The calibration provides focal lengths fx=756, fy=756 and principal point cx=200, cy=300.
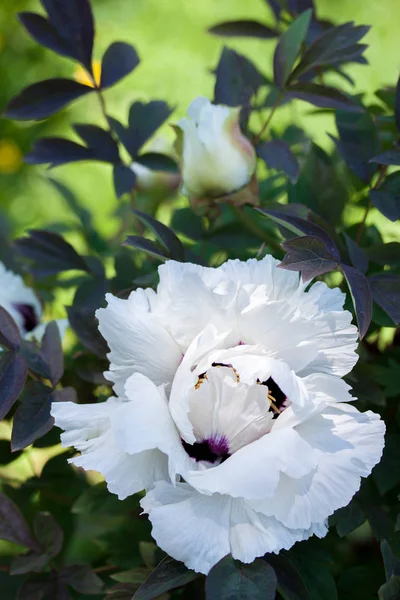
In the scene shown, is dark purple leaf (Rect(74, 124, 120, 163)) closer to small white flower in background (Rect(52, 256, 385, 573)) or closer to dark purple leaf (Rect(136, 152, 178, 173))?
dark purple leaf (Rect(136, 152, 178, 173))

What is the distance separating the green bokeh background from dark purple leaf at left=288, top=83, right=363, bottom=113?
0.95m

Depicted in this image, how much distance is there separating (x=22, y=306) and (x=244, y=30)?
34 cm

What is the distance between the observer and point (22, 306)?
0.63 m

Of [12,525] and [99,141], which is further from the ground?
[99,141]

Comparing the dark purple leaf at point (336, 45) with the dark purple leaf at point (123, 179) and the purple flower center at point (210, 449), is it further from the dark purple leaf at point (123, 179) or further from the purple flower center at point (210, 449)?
the purple flower center at point (210, 449)

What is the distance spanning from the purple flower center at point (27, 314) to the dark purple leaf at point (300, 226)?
0.25 m

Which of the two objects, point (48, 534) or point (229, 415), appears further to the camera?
point (48, 534)

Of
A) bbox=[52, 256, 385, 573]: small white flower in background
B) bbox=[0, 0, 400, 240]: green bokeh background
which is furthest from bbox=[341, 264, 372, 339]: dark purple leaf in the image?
bbox=[0, 0, 400, 240]: green bokeh background

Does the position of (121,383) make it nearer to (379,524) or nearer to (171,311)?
(171,311)

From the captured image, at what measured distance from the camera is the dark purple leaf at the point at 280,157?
0.58 m

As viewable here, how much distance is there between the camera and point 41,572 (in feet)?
1.81

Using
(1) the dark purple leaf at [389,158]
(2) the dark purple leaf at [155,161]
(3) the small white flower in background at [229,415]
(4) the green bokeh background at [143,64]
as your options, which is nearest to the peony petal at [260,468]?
(3) the small white flower in background at [229,415]

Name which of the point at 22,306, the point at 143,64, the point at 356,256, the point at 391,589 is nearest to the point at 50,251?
the point at 22,306

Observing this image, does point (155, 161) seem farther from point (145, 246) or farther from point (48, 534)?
point (48, 534)
